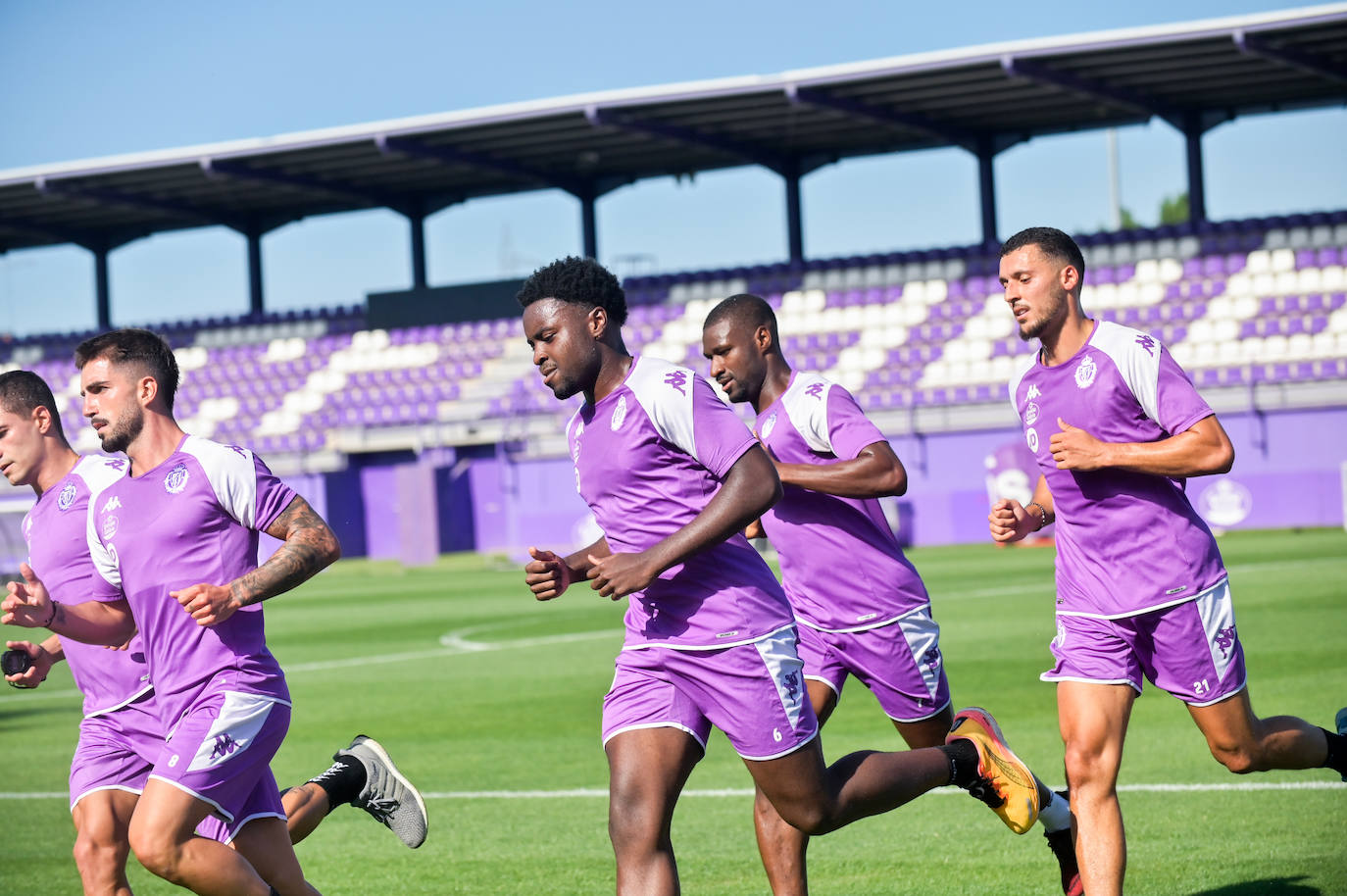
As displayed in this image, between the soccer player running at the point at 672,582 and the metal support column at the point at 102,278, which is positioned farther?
the metal support column at the point at 102,278

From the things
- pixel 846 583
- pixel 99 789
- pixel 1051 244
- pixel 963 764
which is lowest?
pixel 963 764

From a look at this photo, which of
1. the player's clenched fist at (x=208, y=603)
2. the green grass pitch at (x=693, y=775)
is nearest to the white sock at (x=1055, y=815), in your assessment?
the green grass pitch at (x=693, y=775)

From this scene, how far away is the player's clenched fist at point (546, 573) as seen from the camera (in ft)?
15.8

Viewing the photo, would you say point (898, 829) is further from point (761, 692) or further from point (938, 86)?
point (938, 86)

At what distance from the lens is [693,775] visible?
32.4 ft

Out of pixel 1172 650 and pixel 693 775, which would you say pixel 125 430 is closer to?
pixel 1172 650

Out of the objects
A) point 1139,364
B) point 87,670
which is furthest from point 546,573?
point 1139,364

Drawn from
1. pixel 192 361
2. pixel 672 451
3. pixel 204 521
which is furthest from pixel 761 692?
pixel 192 361

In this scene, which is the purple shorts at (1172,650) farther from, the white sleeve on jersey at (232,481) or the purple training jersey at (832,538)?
the white sleeve on jersey at (232,481)

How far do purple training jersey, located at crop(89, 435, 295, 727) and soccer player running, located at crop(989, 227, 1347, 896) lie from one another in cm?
272

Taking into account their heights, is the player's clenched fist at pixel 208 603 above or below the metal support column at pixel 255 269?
below

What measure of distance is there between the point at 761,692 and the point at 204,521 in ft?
6.20

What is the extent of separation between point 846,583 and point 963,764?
80 centimetres

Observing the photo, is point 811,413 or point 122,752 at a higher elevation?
point 811,413
